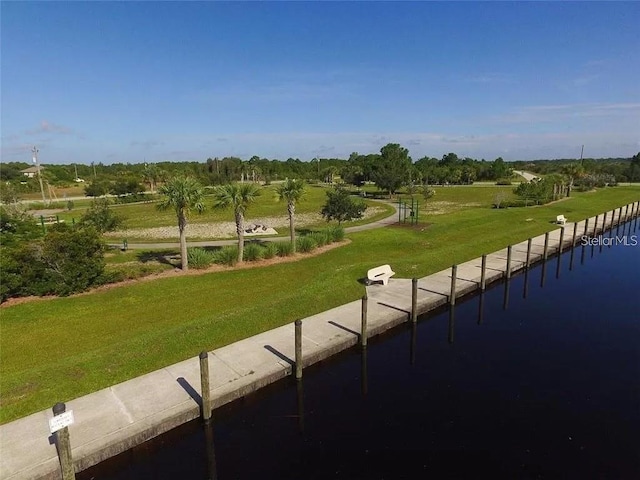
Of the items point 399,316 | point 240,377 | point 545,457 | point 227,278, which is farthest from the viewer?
point 227,278

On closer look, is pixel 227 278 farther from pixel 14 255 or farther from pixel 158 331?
pixel 14 255

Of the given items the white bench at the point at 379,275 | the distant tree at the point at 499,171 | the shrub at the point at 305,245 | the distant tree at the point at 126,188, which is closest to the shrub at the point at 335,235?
the shrub at the point at 305,245

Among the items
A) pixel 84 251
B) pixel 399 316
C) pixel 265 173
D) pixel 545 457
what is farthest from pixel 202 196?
pixel 265 173

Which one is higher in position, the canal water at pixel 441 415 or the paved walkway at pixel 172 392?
the paved walkway at pixel 172 392

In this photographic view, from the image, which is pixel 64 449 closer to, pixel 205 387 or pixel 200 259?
pixel 205 387

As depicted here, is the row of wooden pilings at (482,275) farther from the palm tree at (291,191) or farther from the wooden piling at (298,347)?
the palm tree at (291,191)

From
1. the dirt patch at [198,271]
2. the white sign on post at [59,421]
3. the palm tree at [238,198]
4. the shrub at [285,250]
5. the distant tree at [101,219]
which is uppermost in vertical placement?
the palm tree at [238,198]
